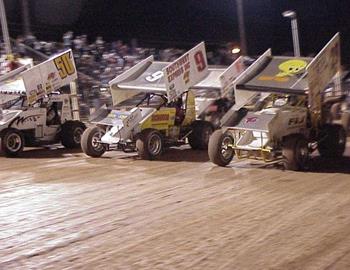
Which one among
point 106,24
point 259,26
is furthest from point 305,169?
point 259,26

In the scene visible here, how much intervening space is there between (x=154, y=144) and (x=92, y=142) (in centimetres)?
145

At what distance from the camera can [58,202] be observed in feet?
27.2

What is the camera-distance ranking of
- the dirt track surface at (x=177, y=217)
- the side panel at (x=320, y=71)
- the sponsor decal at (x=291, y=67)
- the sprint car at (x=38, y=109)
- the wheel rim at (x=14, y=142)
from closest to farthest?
the dirt track surface at (x=177, y=217) → the side panel at (x=320, y=71) → the sponsor decal at (x=291, y=67) → the wheel rim at (x=14, y=142) → the sprint car at (x=38, y=109)

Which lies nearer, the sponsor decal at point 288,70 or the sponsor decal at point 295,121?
the sponsor decal at point 295,121

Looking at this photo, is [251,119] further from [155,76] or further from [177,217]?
[177,217]

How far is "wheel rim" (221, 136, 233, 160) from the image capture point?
1077 centimetres

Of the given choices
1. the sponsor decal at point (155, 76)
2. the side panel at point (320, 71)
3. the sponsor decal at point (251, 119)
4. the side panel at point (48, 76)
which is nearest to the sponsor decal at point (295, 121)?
the side panel at point (320, 71)

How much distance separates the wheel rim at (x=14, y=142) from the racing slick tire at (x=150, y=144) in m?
3.30

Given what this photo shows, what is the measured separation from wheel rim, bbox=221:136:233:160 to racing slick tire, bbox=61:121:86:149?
552 cm

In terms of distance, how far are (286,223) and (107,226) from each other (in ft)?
6.43

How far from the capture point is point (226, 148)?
35.7 ft

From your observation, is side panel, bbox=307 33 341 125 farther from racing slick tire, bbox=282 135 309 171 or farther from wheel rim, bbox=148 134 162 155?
wheel rim, bbox=148 134 162 155

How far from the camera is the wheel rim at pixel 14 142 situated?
13.8 metres

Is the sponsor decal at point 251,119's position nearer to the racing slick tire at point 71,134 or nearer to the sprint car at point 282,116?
the sprint car at point 282,116
